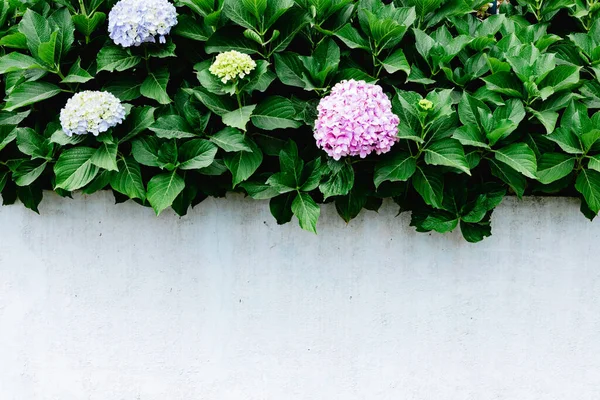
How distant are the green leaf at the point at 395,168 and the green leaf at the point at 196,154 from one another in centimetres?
66

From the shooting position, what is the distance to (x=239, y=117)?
7.77 feet

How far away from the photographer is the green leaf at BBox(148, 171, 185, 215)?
236cm

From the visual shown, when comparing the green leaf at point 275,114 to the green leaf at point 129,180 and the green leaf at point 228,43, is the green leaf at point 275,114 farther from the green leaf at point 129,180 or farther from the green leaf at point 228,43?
the green leaf at point 129,180

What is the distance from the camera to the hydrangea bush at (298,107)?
2.37 meters

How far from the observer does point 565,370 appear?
262 centimetres

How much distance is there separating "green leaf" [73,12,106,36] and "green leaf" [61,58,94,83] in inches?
5.2

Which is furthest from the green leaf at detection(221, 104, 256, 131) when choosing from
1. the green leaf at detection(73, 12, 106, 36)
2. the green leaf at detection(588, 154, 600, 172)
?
the green leaf at detection(588, 154, 600, 172)

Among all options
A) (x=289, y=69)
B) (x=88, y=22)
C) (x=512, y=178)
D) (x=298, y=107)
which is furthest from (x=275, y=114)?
(x=512, y=178)

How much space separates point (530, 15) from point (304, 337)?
187 cm

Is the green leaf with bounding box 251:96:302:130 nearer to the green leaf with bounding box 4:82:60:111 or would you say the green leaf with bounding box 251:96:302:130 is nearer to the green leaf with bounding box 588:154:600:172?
the green leaf with bounding box 4:82:60:111

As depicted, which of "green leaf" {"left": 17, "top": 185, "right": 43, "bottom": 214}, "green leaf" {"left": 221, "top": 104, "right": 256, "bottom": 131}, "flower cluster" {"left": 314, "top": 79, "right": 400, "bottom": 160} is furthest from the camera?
"green leaf" {"left": 17, "top": 185, "right": 43, "bottom": 214}

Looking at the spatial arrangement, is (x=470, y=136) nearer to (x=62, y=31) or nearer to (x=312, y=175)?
(x=312, y=175)

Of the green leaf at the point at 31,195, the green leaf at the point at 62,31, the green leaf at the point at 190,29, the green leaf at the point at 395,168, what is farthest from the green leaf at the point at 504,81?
the green leaf at the point at 31,195

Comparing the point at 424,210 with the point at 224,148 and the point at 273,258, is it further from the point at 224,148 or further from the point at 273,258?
the point at 224,148
